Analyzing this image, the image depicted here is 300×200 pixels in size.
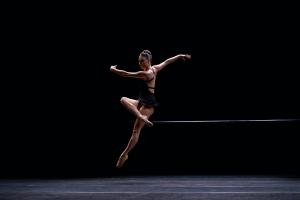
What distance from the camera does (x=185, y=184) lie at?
4.88 meters

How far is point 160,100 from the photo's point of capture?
287 inches

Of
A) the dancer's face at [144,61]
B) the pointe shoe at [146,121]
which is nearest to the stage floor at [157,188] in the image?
the pointe shoe at [146,121]

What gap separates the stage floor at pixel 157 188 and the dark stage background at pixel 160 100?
1.06m

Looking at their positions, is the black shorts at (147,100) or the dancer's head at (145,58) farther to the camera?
the black shorts at (147,100)

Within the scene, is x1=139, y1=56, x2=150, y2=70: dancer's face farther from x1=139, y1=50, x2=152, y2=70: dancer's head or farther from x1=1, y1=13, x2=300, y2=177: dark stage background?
x1=1, y1=13, x2=300, y2=177: dark stage background

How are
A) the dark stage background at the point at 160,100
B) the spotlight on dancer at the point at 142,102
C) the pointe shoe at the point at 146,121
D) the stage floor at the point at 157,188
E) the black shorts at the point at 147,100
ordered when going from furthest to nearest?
the dark stage background at the point at 160,100 → the black shorts at the point at 147,100 → the spotlight on dancer at the point at 142,102 → the pointe shoe at the point at 146,121 → the stage floor at the point at 157,188

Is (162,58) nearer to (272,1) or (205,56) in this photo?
(205,56)

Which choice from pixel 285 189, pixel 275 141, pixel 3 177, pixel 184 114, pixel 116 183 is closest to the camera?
pixel 285 189

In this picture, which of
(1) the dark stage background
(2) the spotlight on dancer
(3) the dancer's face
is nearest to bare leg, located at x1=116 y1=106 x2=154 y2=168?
(2) the spotlight on dancer

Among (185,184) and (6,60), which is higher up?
(6,60)

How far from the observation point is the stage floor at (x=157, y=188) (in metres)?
4.06

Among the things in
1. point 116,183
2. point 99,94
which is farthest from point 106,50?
point 116,183

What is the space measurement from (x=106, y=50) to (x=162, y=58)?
2.90ft

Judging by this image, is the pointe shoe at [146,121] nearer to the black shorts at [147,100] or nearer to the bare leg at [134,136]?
the bare leg at [134,136]
